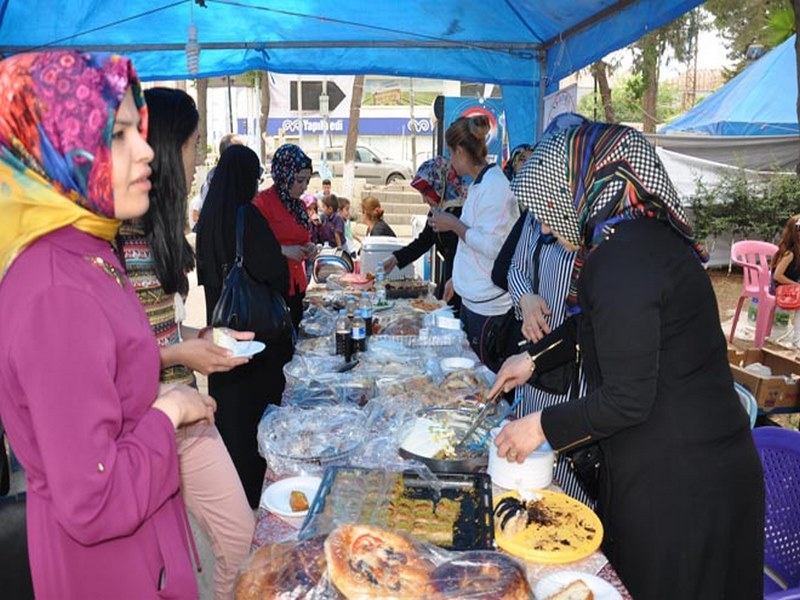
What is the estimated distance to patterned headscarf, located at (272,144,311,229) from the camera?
4.09 metres

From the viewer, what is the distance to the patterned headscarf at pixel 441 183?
4.80 m

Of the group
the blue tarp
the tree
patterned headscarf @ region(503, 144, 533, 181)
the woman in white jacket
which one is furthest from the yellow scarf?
the tree

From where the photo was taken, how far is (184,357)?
1.85 meters

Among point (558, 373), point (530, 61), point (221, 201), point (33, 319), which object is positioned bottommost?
point (558, 373)

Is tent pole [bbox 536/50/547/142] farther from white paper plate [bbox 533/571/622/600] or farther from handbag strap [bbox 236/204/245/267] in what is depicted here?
white paper plate [bbox 533/571/622/600]

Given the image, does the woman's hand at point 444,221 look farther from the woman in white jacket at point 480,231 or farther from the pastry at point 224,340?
the pastry at point 224,340

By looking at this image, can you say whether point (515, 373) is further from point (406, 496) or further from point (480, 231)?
point (480, 231)

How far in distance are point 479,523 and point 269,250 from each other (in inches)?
80.8

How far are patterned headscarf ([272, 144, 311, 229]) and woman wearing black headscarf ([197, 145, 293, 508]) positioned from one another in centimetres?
78

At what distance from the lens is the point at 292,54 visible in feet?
16.0

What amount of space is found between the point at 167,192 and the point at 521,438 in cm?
121

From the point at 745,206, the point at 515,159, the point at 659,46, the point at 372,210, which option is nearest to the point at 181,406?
the point at 515,159

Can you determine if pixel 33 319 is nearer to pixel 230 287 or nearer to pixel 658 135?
pixel 230 287

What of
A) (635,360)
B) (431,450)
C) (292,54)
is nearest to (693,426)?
(635,360)
